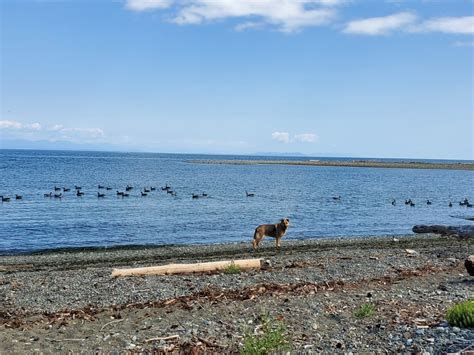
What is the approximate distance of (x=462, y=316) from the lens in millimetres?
8633

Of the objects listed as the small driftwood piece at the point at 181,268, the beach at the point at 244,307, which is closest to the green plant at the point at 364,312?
A: the beach at the point at 244,307

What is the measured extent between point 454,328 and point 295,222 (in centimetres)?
2728

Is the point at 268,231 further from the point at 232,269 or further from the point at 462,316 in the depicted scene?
the point at 462,316

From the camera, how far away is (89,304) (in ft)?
37.6

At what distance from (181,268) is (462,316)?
850 centimetres

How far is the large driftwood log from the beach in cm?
1329

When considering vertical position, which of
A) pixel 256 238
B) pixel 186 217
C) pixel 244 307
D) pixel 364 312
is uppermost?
pixel 364 312

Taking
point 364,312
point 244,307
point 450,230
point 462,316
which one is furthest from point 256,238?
point 462,316

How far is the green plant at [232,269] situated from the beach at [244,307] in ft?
1.15

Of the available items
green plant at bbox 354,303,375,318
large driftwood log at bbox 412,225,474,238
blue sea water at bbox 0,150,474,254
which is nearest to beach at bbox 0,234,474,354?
green plant at bbox 354,303,375,318

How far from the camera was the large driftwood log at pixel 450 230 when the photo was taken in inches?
1175

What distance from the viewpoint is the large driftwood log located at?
97.9ft

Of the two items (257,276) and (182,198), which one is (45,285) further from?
(182,198)

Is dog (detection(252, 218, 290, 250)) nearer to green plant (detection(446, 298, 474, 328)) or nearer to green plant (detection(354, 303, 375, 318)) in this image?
green plant (detection(354, 303, 375, 318))
